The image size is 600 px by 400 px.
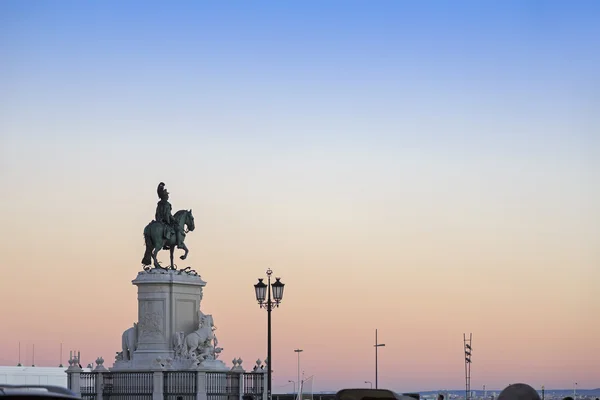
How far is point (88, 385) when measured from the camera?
5419cm

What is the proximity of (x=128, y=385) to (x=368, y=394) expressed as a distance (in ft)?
118

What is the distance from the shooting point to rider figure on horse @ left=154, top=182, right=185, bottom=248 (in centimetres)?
5553

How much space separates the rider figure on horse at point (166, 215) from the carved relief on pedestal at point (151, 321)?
290cm

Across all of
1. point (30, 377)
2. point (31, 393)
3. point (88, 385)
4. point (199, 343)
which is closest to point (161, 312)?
point (199, 343)

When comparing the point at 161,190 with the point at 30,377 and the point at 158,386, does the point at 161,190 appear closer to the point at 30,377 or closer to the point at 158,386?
the point at 158,386

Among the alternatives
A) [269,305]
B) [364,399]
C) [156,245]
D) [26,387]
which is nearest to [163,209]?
[156,245]

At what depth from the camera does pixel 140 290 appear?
5431 cm

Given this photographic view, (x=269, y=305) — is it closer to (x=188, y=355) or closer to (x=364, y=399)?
(x=188, y=355)

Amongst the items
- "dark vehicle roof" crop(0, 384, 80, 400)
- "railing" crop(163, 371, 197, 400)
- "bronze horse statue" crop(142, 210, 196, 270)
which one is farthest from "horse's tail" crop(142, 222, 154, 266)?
"dark vehicle roof" crop(0, 384, 80, 400)

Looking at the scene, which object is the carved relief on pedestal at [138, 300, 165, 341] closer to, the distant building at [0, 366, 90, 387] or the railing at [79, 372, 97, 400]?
the railing at [79, 372, 97, 400]

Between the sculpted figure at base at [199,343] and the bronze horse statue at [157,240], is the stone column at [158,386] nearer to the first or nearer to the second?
the sculpted figure at base at [199,343]

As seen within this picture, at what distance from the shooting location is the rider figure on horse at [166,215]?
5553 cm

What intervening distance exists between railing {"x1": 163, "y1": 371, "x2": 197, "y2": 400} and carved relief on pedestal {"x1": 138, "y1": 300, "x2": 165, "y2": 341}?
1799mm

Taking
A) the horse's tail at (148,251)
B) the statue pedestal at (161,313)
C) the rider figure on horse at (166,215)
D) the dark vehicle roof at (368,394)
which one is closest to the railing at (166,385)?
the statue pedestal at (161,313)
